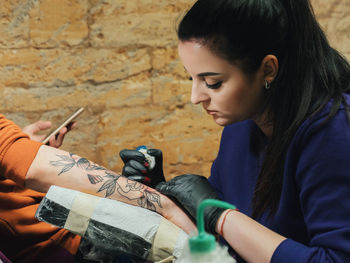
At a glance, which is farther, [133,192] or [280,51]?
[133,192]

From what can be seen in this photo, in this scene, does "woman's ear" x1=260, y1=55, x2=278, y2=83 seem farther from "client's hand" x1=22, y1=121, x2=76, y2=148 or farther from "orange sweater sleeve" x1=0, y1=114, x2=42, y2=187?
"client's hand" x1=22, y1=121, x2=76, y2=148

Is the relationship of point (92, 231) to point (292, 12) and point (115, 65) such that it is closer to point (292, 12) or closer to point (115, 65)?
point (292, 12)

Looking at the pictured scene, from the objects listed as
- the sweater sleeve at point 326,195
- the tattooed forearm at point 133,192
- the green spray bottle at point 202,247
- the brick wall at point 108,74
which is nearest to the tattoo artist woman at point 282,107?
the sweater sleeve at point 326,195

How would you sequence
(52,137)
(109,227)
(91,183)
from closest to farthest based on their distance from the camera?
(109,227), (91,183), (52,137)

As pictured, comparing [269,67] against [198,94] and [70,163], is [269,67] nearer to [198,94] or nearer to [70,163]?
[198,94]

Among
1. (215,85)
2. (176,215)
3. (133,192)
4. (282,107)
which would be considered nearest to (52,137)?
(133,192)

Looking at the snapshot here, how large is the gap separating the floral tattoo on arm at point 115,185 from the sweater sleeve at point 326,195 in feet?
1.24

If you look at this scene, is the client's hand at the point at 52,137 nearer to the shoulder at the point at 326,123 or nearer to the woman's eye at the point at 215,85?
the woman's eye at the point at 215,85

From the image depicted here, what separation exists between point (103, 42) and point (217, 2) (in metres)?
1.27

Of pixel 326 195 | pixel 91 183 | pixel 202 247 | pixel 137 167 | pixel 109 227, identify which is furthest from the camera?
pixel 137 167

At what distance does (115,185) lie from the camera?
3.85 feet

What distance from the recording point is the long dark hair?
3.26ft

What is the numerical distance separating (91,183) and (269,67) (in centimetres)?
58

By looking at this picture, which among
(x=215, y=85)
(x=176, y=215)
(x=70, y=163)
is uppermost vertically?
(x=215, y=85)
